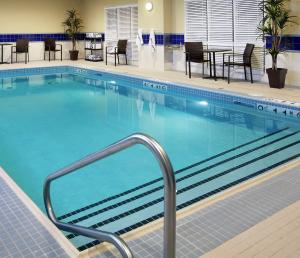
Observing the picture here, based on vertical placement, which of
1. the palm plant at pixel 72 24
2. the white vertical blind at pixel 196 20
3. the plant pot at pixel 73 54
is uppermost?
the palm plant at pixel 72 24

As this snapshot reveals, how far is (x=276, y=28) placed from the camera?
7.07 m

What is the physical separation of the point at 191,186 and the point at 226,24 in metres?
6.28

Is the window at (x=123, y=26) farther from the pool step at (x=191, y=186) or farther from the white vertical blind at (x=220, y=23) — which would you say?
the pool step at (x=191, y=186)

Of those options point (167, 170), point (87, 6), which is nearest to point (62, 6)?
point (87, 6)

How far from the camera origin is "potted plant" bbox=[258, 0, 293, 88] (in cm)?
694

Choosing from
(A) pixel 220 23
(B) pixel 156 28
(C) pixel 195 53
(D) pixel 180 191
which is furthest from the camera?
(B) pixel 156 28

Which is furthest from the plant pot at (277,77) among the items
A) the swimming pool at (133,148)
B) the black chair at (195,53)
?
the black chair at (195,53)

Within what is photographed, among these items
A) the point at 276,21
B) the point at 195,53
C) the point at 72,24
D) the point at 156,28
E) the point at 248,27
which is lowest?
the point at 195,53

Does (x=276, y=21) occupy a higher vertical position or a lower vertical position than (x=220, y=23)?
lower

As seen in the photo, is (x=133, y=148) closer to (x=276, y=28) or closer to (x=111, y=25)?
(x=276, y=28)

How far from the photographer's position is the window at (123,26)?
1194cm

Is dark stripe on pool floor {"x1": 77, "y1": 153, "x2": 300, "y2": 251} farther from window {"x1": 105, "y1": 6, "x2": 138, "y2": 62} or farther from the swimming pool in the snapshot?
window {"x1": 105, "y1": 6, "x2": 138, "y2": 62}

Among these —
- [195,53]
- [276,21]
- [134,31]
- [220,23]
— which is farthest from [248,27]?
[134,31]

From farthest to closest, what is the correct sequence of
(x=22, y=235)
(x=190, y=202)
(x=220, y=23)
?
1. (x=220, y=23)
2. (x=190, y=202)
3. (x=22, y=235)
